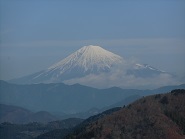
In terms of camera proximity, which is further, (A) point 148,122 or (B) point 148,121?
(B) point 148,121

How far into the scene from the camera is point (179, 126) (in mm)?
88438

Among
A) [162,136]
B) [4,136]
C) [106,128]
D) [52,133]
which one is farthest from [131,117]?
[4,136]

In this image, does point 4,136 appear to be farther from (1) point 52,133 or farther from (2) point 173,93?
(2) point 173,93

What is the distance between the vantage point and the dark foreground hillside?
8450 centimetres

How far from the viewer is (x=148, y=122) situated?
291 ft

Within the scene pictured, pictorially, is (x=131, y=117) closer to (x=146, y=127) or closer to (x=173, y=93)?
(x=146, y=127)

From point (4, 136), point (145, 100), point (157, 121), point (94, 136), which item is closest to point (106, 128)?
point (94, 136)

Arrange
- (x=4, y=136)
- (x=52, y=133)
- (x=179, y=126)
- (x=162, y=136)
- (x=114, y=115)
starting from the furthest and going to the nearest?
(x=4, y=136) → (x=52, y=133) → (x=114, y=115) → (x=179, y=126) → (x=162, y=136)

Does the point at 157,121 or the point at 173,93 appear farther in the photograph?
the point at 173,93

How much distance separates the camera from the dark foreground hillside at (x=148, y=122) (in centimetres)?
8450

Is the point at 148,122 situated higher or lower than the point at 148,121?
lower

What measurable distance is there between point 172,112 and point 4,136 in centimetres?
9926

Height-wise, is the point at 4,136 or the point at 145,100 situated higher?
the point at 145,100

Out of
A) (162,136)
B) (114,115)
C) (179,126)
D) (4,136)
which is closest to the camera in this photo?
(162,136)
